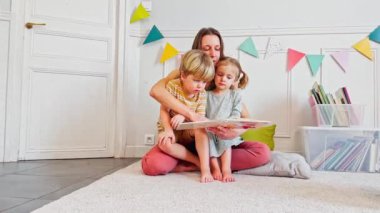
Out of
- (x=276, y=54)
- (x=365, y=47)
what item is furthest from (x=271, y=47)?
(x=365, y=47)

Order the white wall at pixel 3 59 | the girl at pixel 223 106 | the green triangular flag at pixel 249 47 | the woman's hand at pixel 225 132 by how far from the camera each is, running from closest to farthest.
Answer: the woman's hand at pixel 225 132
the girl at pixel 223 106
the white wall at pixel 3 59
the green triangular flag at pixel 249 47

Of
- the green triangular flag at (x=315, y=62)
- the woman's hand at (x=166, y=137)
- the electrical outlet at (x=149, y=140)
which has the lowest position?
the electrical outlet at (x=149, y=140)

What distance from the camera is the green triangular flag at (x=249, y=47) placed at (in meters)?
2.13

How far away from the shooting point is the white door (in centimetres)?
201

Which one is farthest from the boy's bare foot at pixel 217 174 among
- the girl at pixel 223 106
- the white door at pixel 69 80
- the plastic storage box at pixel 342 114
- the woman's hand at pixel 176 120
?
the white door at pixel 69 80

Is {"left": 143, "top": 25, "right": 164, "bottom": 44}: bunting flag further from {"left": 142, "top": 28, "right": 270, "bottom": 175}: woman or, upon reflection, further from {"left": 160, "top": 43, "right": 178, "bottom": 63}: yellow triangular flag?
{"left": 142, "top": 28, "right": 270, "bottom": 175}: woman

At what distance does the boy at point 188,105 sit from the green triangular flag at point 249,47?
32.4 inches

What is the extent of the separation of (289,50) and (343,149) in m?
0.74

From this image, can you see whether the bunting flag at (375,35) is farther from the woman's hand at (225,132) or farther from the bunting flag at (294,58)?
the woman's hand at (225,132)

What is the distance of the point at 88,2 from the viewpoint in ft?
6.97

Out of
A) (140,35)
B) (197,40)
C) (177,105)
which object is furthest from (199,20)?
(177,105)

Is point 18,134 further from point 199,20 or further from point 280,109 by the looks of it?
point 280,109

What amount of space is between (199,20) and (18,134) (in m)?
1.39

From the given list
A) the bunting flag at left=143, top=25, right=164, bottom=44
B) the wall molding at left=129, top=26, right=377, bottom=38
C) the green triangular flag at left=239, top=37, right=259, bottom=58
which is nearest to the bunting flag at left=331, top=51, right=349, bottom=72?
the wall molding at left=129, top=26, right=377, bottom=38
